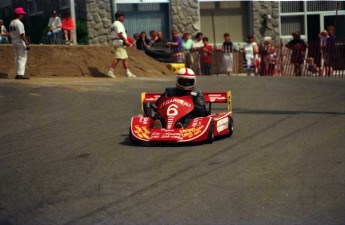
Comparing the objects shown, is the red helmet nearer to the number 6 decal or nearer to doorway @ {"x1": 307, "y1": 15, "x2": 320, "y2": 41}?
the number 6 decal

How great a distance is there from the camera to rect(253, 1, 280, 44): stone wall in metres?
32.3

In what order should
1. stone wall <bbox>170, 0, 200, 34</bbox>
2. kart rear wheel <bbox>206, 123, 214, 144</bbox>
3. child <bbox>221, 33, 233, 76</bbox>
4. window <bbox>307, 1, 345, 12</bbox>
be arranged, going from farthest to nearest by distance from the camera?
window <bbox>307, 1, 345, 12</bbox> < stone wall <bbox>170, 0, 200, 34</bbox> < child <bbox>221, 33, 233, 76</bbox> < kart rear wheel <bbox>206, 123, 214, 144</bbox>

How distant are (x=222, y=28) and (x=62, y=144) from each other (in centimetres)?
2105

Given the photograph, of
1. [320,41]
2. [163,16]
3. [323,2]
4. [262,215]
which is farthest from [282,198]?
[323,2]

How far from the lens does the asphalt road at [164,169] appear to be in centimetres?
748

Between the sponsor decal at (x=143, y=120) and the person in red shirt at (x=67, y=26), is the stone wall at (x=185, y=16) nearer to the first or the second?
the person in red shirt at (x=67, y=26)

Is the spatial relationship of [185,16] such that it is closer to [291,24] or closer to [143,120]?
[291,24]

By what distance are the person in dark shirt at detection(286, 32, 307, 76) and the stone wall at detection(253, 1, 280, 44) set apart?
5587 mm

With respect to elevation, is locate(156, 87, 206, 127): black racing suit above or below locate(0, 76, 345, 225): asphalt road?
above

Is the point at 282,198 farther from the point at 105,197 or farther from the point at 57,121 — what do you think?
the point at 57,121

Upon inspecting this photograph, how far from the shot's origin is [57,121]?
1452cm

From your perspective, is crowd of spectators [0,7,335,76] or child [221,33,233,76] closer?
crowd of spectators [0,7,335,76]

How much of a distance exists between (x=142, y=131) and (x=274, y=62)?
1611 cm

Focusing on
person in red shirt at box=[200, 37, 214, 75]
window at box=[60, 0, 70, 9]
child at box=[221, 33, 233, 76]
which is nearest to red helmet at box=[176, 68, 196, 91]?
person in red shirt at box=[200, 37, 214, 75]
